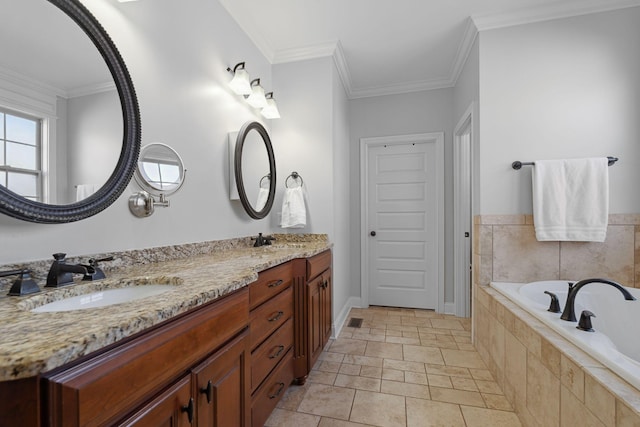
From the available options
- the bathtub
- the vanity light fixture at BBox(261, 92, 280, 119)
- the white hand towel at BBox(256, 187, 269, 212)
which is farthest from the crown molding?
the white hand towel at BBox(256, 187, 269, 212)

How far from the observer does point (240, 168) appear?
200 centimetres

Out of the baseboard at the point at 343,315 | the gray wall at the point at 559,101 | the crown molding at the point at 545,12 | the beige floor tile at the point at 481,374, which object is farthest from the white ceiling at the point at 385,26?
the beige floor tile at the point at 481,374

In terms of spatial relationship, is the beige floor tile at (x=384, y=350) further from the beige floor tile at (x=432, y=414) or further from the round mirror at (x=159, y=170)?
the round mirror at (x=159, y=170)

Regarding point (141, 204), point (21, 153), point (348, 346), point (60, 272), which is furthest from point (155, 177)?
point (348, 346)

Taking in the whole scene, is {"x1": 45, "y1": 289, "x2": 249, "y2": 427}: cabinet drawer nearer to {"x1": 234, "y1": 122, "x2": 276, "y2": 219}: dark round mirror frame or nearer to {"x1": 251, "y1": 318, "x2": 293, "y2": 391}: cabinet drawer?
{"x1": 251, "y1": 318, "x2": 293, "y2": 391}: cabinet drawer

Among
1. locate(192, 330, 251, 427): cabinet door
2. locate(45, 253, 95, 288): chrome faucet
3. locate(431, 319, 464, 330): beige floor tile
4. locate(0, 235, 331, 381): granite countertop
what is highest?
locate(45, 253, 95, 288): chrome faucet

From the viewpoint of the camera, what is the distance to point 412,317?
10.0ft

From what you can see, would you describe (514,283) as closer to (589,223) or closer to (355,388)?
(589,223)

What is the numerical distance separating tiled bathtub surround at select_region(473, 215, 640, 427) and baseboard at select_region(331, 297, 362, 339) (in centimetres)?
115

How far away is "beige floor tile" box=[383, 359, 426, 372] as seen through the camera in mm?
2012

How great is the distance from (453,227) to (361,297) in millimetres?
1313

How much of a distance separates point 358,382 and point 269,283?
102 centimetres

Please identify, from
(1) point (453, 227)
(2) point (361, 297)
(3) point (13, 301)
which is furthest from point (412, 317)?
(3) point (13, 301)

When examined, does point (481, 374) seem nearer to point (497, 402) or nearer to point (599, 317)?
point (497, 402)
